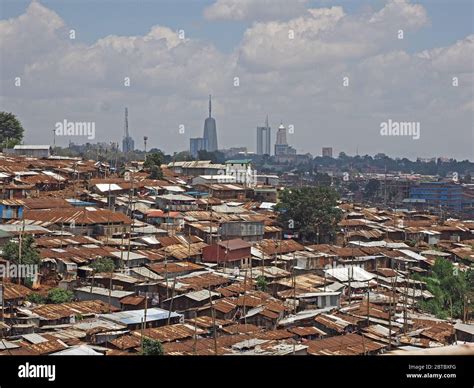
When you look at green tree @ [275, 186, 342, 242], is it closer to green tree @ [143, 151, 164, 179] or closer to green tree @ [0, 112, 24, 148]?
green tree @ [143, 151, 164, 179]

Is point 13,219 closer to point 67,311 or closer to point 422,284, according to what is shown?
point 67,311

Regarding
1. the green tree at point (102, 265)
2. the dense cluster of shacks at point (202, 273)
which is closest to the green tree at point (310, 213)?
the dense cluster of shacks at point (202, 273)

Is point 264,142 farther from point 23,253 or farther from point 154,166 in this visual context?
point 23,253

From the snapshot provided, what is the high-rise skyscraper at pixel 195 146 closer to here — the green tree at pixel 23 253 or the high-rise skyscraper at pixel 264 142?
the high-rise skyscraper at pixel 264 142

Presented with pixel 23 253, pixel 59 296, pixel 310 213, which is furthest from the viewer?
pixel 310 213

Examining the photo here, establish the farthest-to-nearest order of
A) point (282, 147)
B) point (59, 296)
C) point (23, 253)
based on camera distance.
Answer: point (282, 147) < point (23, 253) < point (59, 296)

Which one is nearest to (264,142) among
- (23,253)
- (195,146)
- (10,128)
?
(195,146)
